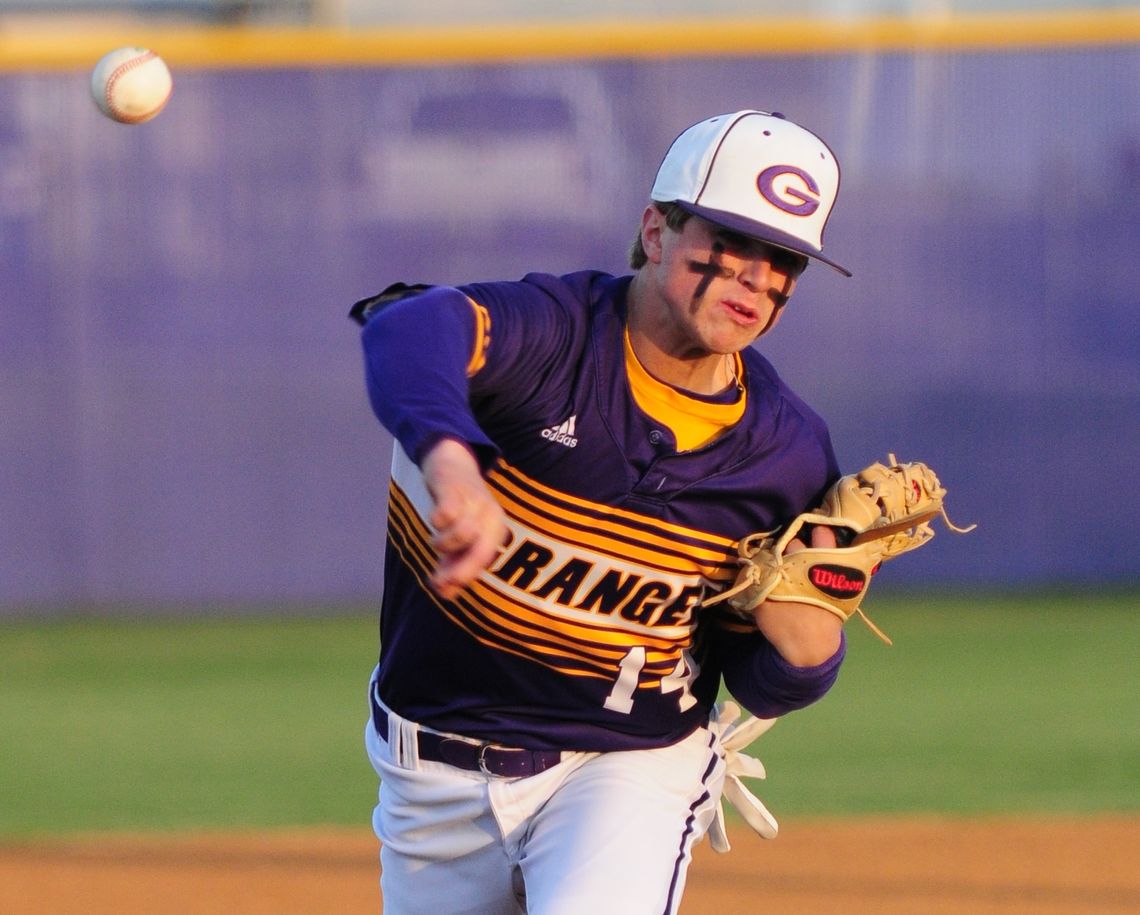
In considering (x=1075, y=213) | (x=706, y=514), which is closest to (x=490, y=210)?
(x=1075, y=213)

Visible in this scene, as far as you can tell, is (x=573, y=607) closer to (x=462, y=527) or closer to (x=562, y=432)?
(x=562, y=432)

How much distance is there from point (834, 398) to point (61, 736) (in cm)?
461

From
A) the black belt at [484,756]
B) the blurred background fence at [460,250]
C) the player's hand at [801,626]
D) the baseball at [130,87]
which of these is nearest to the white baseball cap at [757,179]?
the player's hand at [801,626]

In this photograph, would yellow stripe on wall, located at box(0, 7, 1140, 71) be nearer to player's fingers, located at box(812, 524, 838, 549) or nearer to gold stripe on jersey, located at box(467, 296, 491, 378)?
player's fingers, located at box(812, 524, 838, 549)

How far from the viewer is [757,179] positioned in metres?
2.78

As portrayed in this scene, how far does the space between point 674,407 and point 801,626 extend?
0.42 meters

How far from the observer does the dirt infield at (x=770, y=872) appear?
4.85 m

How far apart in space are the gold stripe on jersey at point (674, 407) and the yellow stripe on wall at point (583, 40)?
6.96 meters

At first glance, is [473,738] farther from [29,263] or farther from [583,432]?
[29,263]

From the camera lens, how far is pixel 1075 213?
9.73 meters

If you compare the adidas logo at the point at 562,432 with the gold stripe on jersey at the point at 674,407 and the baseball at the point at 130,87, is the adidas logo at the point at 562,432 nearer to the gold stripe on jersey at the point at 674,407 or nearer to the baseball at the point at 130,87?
the gold stripe on jersey at the point at 674,407

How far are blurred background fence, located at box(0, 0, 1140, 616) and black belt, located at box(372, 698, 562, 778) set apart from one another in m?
6.52

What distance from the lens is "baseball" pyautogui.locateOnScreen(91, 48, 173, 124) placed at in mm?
5465

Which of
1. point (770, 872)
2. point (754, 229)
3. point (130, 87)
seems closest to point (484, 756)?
point (754, 229)
